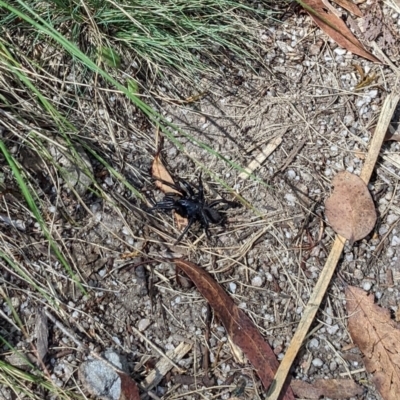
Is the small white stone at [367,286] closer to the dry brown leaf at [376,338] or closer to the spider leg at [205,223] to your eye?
the dry brown leaf at [376,338]

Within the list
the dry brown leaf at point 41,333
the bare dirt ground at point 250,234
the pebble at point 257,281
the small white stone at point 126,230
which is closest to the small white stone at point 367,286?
the bare dirt ground at point 250,234

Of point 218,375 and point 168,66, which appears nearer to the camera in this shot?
A: point 218,375

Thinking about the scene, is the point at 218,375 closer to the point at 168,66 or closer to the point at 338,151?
the point at 338,151

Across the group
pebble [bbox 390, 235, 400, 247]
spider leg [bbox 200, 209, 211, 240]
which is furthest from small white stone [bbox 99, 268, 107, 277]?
pebble [bbox 390, 235, 400, 247]

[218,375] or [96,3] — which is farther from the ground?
[96,3]

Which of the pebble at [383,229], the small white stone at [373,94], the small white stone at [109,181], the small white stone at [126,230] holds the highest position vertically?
the small white stone at [373,94]

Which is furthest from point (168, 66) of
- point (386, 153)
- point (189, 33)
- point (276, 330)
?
point (276, 330)

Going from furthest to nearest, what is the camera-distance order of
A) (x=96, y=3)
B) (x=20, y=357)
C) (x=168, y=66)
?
(x=168, y=66), (x=96, y=3), (x=20, y=357)
